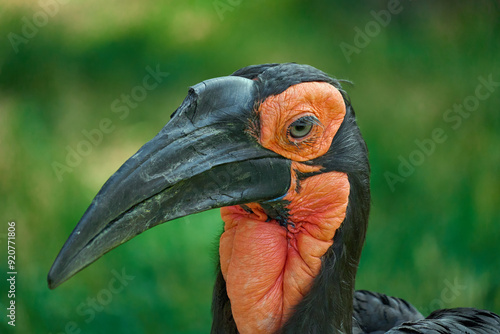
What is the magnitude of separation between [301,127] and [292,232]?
37 cm

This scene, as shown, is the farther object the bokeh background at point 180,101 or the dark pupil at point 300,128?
the bokeh background at point 180,101

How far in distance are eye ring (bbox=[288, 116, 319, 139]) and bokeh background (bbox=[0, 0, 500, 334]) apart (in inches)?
73.5

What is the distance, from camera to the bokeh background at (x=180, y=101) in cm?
383

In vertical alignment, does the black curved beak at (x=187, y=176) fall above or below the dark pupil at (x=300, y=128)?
above

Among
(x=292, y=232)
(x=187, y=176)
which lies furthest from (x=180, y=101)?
(x=187, y=176)

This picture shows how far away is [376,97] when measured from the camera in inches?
163

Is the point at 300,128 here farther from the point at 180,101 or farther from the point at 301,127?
the point at 180,101

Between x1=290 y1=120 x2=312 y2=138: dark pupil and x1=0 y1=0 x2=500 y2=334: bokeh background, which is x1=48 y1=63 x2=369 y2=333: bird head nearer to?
x1=290 y1=120 x2=312 y2=138: dark pupil

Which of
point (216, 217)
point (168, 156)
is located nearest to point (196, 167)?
point (168, 156)

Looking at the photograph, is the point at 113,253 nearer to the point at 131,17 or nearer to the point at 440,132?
the point at 131,17

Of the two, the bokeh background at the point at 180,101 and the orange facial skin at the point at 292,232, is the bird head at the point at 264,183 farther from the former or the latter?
the bokeh background at the point at 180,101

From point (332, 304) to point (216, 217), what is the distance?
197cm

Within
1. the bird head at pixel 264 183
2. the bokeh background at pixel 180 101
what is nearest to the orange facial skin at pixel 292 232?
the bird head at pixel 264 183

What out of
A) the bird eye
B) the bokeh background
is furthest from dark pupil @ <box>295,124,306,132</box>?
the bokeh background
